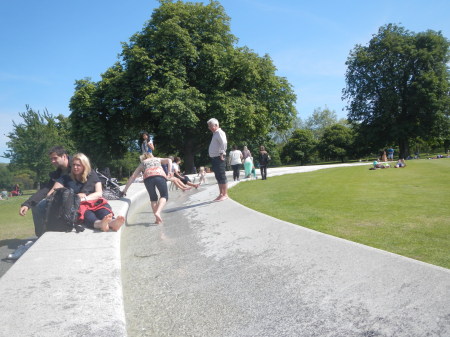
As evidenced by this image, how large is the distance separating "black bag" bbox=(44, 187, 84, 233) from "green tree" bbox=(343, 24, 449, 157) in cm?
4480

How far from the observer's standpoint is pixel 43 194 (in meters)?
6.04

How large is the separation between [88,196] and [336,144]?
70.7 m

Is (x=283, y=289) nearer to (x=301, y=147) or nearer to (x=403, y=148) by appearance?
(x=403, y=148)

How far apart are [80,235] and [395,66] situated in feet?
163

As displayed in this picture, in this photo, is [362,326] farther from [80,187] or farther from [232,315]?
[80,187]

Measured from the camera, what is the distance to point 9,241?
22.0 feet

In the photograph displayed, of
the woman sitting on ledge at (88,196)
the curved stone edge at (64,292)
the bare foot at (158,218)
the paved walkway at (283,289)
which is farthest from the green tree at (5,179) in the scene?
the paved walkway at (283,289)

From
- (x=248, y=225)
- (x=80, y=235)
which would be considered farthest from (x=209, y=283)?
(x=80, y=235)

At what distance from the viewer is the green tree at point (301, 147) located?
76.6 meters

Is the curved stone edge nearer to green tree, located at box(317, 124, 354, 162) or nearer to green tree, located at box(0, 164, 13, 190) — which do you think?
green tree, located at box(317, 124, 354, 162)

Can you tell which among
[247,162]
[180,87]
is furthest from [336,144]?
[247,162]

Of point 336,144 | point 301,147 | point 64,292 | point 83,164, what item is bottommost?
point 64,292

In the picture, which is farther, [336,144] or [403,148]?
[336,144]

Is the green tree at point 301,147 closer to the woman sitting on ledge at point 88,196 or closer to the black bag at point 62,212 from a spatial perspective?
the woman sitting on ledge at point 88,196
